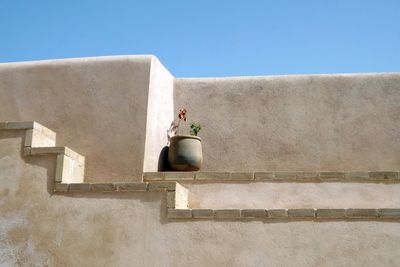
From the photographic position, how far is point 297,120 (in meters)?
7.82

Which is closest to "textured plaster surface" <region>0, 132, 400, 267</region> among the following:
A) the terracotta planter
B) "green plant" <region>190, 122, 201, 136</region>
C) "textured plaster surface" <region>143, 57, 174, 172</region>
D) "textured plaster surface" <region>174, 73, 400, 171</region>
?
"textured plaster surface" <region>143, 57, 174, 172</region>

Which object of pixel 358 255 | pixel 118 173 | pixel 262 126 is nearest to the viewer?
pixel 358 255

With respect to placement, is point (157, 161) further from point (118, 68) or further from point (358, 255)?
point (358, 255)

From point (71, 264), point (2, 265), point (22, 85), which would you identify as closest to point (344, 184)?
point (71, 264)

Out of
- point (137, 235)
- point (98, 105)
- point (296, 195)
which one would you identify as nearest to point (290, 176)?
point (296, 195)

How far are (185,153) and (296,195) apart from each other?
1573mm

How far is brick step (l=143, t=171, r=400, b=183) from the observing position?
630 cm

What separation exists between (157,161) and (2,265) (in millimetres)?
2292

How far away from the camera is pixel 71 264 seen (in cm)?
577

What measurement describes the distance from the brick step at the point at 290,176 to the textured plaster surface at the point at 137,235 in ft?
3.00

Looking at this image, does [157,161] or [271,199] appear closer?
[271,199]

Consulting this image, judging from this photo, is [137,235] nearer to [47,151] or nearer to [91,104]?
[47,151]

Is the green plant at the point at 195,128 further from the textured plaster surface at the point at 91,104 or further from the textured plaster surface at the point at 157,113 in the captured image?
the textured plaster surface at the point at 91,104

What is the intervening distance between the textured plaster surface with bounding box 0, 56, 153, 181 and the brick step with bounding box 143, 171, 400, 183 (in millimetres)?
588
